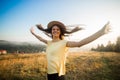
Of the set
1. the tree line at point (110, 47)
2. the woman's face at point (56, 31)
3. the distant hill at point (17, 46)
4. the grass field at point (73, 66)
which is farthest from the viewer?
the distant hill at point (17, 46)

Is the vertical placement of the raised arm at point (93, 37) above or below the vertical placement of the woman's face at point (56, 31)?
below

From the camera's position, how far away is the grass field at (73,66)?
588 cm

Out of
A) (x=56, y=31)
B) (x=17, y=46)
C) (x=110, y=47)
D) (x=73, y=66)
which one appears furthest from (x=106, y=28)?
(x=17, y=46)

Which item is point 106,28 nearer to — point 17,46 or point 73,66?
point 73,66

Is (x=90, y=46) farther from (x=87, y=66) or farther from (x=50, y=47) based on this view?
(x=50, y=47)

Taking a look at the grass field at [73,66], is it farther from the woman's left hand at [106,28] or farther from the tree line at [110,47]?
the woman's left hand at [106,28]

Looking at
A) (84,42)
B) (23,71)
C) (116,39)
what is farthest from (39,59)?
(84,42)

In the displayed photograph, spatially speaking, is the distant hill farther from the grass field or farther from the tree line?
the tree line

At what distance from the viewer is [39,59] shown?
6.22m

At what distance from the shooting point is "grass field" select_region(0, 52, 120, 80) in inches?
231

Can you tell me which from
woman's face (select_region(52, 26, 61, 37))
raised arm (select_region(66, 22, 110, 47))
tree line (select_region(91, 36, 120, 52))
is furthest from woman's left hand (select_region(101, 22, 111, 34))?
tree line (select_region(91, 36, 120, 52))

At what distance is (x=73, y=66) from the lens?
6.09 m

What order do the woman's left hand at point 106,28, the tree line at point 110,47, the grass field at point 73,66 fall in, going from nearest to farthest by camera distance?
the woman's left hand at point 106,28 < the grass field at point 73,66 < the tree line at point 110,47

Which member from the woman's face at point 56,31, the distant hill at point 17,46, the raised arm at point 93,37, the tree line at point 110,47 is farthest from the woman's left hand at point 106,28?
the distant hill at point 17,46
